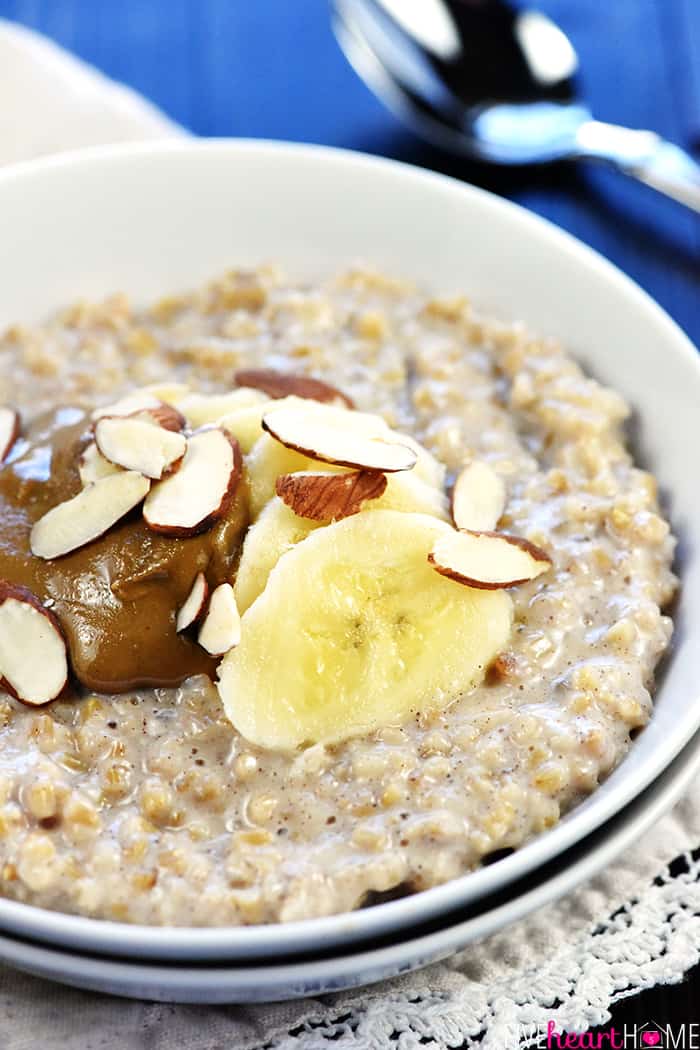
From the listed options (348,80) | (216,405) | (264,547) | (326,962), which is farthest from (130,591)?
(348,80)

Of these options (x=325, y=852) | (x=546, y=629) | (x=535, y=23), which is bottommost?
(x=325, y=852)

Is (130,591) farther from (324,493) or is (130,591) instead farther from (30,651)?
(324,493)

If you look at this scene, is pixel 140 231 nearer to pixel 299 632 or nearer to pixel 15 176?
pixel 15 176

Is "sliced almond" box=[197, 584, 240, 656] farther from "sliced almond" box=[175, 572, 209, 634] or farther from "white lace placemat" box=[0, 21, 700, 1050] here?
"white lace placemat" box=[0, 21, 700, 1050]

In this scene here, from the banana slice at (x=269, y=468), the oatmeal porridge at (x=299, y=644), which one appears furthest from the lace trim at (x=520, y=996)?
the banana slice at (x=269, y=468)

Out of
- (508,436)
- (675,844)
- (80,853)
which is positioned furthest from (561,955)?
(508,436)

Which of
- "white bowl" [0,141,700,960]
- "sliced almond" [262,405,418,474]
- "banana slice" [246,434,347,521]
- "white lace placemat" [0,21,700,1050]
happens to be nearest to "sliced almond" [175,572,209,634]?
"banana slice" [246,434,347,521]
